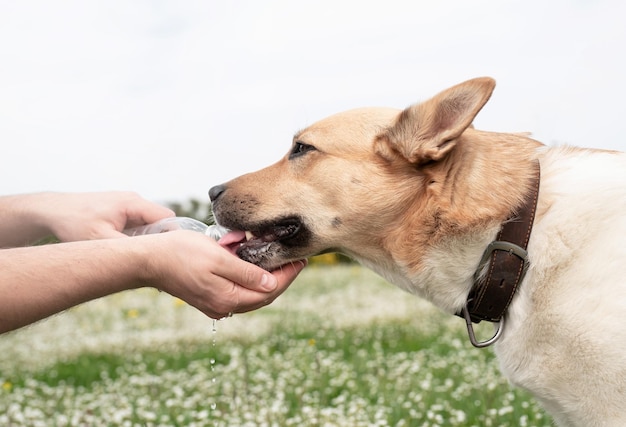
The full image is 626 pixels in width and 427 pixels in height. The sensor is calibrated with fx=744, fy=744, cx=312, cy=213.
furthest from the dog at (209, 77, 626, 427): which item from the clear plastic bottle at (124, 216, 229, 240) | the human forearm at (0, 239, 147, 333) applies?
the human forearm at (0, 239, 147, 333)

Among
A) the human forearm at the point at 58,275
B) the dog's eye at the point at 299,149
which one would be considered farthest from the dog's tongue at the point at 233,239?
the human forearm at the point at 58,275

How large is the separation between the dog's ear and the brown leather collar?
1.62 ft

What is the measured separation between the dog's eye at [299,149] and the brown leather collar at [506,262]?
A: 125cm

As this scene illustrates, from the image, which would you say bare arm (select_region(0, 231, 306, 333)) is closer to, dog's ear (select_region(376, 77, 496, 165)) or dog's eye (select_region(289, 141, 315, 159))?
dog's eye (select_region(289, 141, 315, 159))

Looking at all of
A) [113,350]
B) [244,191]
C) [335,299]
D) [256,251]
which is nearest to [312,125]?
[244,191]

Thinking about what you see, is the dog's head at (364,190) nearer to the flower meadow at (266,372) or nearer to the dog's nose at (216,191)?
the dog's nose at (216,191)

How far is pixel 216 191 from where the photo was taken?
4500 mm

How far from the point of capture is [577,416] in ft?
11.6

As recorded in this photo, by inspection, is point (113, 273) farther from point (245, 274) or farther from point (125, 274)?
point (245, 274)

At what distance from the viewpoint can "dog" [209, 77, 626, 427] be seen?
348 centimetres

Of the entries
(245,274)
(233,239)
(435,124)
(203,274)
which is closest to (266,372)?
(233,239)

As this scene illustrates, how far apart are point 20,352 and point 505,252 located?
7.73 meters

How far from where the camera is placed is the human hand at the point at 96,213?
4.26 m

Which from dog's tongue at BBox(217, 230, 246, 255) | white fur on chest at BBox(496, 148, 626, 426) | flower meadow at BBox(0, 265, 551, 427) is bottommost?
flower meadow at BBox(0, 265, 551, 427)
